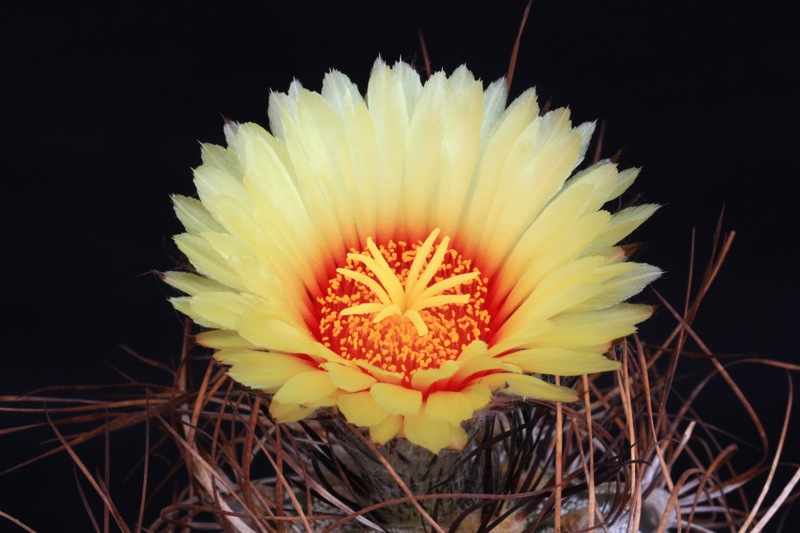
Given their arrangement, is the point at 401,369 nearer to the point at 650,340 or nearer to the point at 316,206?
the point at 316,206

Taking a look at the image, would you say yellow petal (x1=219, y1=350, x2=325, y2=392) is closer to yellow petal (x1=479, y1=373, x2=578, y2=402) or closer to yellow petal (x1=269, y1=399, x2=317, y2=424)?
yellow petal (x1=269, y1=399, x2=317, y2=424)

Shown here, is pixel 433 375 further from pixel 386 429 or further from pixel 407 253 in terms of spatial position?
pixel 407 253

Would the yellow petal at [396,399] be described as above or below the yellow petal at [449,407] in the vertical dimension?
above

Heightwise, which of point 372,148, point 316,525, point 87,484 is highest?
Result: point 372,148

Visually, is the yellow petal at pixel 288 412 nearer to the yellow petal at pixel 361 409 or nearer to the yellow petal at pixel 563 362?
the yellow petal at pixel 361 409

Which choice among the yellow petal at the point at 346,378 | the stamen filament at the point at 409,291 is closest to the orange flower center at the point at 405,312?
the stamen filament at the point at 409,291

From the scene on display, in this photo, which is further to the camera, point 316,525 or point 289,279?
point 316,525

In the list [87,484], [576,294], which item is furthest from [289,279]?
[87,484]
